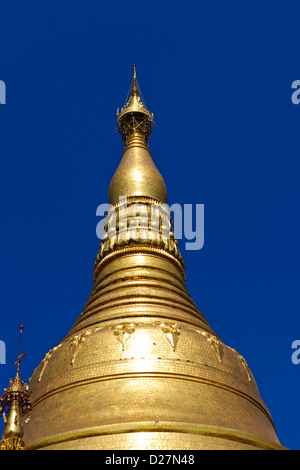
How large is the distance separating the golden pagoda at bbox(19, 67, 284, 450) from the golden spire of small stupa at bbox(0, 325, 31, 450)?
1.55m

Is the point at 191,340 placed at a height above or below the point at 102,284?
below

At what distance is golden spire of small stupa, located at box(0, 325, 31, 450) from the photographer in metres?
10.9

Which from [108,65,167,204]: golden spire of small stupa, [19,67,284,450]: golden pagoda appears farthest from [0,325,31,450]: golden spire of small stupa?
[108,65,167,204]: golden spire of small stupa

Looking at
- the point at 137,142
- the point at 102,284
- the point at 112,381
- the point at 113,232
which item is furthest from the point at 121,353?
the point at 137,142

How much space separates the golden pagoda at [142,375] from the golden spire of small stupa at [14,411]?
1546 mm

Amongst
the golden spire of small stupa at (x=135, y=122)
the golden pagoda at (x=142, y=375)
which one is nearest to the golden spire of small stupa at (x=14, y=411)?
the golden pagoda at (x=142, y=375)

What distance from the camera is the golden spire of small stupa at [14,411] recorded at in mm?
10852

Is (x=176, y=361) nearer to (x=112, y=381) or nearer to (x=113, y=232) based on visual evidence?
(x=112, y=381)

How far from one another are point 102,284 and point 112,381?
183 inches

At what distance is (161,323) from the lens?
15234mm

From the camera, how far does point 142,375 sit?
13836mm

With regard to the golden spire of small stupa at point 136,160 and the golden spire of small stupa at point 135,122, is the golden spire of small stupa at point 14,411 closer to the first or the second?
the golden spire of small stupa at point 136,160

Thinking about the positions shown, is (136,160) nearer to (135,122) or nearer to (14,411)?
(135,122)

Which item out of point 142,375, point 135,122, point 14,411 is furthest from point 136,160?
point 14,411
